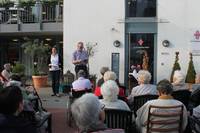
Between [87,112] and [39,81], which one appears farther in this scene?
[39,81]

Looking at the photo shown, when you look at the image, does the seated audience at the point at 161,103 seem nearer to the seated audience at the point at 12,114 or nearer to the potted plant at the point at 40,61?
the seated audience at the point at 12,114

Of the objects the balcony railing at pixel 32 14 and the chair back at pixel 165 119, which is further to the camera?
the balcony railing at pixel 32 14

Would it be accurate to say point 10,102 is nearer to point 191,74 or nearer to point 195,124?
point 195,124

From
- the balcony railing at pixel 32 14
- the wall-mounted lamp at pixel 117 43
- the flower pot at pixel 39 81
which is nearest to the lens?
the flower pot at pixel 39 81

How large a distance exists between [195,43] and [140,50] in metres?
2.40

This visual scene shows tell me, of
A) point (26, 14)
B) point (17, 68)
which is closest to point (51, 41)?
point (26, 14)

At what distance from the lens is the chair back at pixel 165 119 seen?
6191 millimetres

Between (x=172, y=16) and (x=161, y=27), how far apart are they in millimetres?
626

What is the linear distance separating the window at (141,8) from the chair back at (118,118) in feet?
48.6

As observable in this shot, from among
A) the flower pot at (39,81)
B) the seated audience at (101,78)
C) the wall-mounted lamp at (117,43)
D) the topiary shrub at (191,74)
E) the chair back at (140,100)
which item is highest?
the wall-mounted lamp at (117,43)

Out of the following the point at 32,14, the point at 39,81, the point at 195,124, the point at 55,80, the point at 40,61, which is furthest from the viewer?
the point at 32,14

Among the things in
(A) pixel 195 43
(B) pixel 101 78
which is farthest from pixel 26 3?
(B) pixel 101 78

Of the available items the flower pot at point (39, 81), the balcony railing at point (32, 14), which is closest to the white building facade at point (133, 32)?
the flower pot at point (39, 81)

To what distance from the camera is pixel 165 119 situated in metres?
6.19
